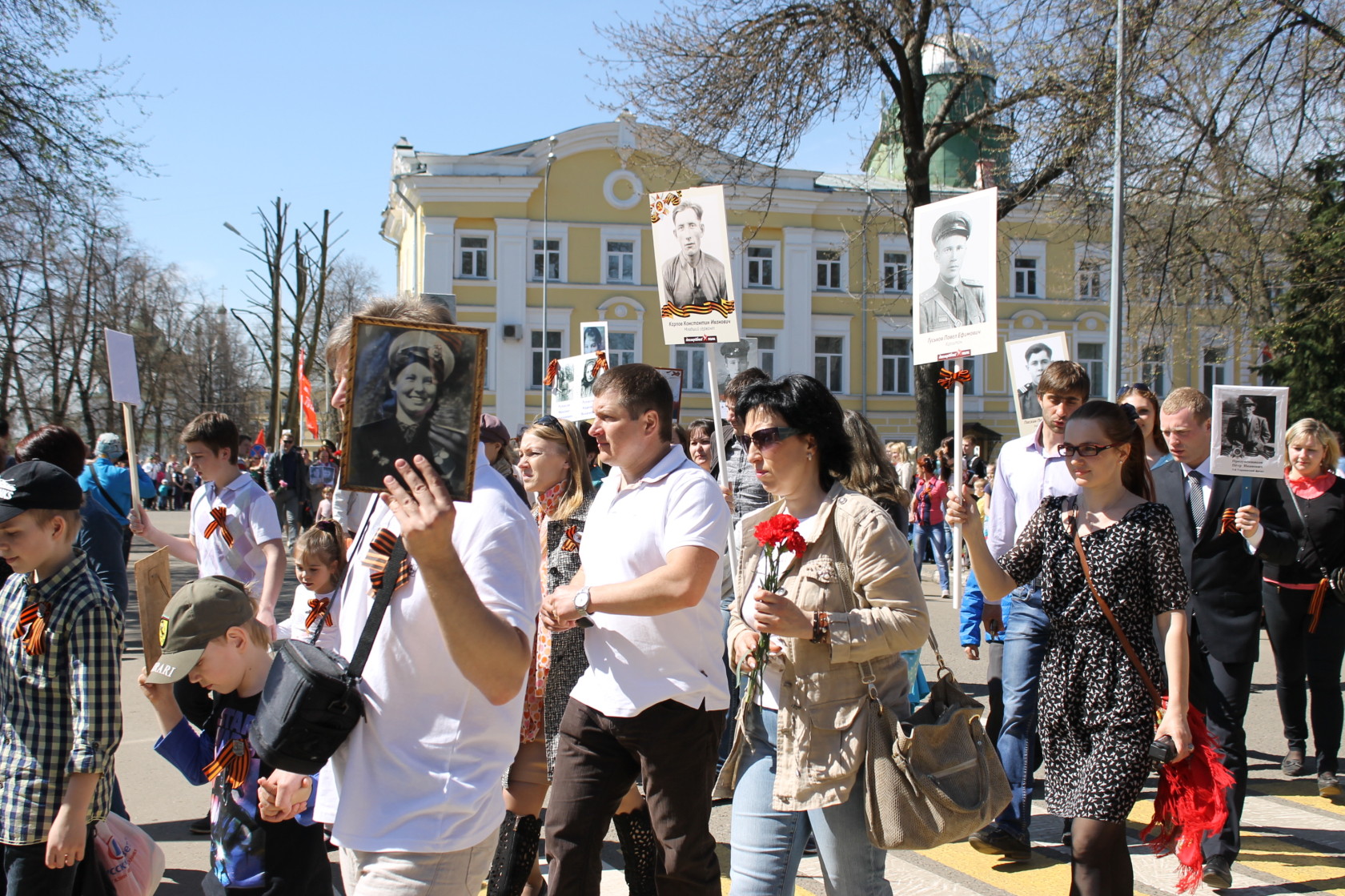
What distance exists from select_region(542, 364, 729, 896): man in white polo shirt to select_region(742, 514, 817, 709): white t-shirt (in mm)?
139

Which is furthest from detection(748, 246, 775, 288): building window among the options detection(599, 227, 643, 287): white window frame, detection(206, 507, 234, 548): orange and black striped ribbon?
detection(206, 507, 234, 548): orange and black striped ribbon

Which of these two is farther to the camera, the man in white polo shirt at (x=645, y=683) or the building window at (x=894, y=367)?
the building window at (x=894, y=367)

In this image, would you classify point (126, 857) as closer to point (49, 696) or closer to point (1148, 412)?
point (49, 696)

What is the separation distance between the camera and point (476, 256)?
38.2 metres

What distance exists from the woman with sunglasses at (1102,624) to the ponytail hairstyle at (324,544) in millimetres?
Result: 2569

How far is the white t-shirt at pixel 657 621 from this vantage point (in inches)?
131

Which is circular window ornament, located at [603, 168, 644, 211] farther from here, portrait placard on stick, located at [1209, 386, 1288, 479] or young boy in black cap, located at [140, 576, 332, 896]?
young boy in black cap, located at [140, 576, 332, 896]

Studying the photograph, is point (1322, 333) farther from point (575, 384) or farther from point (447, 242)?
point (447, 242)

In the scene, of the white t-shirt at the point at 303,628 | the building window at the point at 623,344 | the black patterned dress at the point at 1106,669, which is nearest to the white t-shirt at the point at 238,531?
the white t-shirt at the point at 303,628

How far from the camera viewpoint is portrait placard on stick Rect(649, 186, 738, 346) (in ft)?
21.1

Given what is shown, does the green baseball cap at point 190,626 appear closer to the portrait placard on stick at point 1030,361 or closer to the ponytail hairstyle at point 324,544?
the ponytail hairstyle at point 324,544

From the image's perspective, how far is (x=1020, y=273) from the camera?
41.0 m

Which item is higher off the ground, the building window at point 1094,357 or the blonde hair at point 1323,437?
the building window at point 1094,357

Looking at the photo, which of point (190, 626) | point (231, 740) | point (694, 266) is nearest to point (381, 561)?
point (190, 626)
